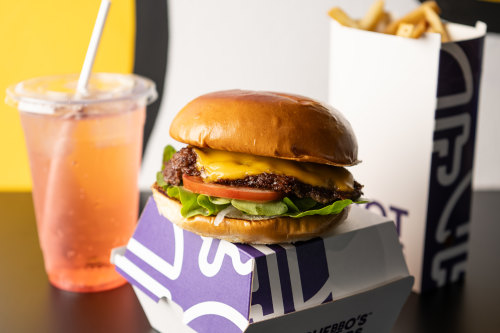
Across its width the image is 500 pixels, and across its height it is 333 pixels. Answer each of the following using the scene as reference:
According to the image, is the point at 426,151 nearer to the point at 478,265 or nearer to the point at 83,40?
the point at 478,265

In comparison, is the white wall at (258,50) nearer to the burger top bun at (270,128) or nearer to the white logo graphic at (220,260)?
the burger top bun at (270,128)

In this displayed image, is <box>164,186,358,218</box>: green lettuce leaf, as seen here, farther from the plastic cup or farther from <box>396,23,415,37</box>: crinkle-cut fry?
<box>396,23,415,37</box>: crinkle-cut fry

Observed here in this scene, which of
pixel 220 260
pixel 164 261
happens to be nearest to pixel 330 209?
pixel 220 260

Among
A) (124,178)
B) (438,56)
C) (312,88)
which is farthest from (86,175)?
(312,88)

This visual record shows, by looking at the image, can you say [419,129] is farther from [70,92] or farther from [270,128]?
[70,92]

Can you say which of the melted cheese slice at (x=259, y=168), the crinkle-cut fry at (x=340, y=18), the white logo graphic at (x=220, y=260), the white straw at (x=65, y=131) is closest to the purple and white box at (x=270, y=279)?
the white logo graphic at (x=220, y=260)

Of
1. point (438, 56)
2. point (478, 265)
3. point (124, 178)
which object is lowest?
point (478, 265)
